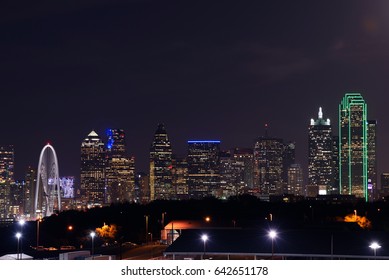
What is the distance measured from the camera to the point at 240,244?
2727 centimetres

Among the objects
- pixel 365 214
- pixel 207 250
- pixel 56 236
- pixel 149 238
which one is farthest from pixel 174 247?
pixel 365 214

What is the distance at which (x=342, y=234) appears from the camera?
99.3ft

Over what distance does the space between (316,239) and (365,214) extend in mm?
45467

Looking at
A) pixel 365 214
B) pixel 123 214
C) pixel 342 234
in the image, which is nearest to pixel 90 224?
pixel 123 214
